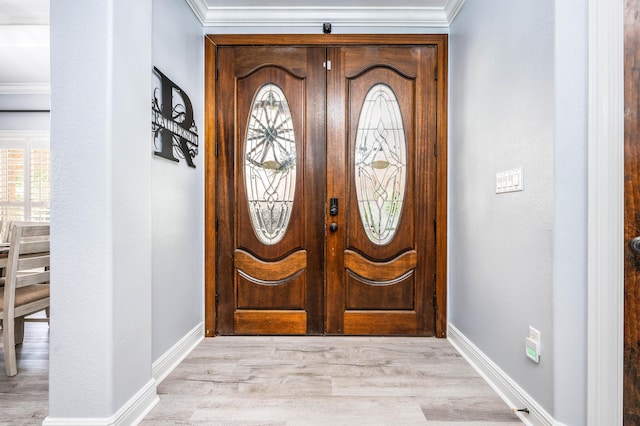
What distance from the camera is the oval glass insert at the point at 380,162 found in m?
2.87

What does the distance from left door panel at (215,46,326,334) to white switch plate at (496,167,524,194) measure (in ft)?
4.34

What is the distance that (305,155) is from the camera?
2.86m

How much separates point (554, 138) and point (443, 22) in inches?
71.8

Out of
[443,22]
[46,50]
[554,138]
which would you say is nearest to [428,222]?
[554,138]

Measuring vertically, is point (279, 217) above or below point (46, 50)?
below

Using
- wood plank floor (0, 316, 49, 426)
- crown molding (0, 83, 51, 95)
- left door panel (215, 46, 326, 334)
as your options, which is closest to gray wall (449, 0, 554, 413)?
left door panel (215, 46, 326, 334)

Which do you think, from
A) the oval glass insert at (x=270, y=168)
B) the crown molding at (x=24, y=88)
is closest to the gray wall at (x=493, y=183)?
the oval glass insert at (x=270, y=168)

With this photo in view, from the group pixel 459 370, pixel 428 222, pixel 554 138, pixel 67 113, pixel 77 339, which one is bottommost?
pixel 459 370

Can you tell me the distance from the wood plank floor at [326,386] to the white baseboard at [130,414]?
0.06 meters

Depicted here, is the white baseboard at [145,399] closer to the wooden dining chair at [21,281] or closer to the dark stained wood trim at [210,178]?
the dark stained wood trim at [210,178]

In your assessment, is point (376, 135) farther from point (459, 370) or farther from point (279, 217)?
point (459, 370)

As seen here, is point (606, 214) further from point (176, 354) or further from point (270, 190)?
point (176, 354)

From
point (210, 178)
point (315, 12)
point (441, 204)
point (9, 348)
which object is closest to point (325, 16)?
point (315, 12)

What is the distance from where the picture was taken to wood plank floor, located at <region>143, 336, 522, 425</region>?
5.72 ft
